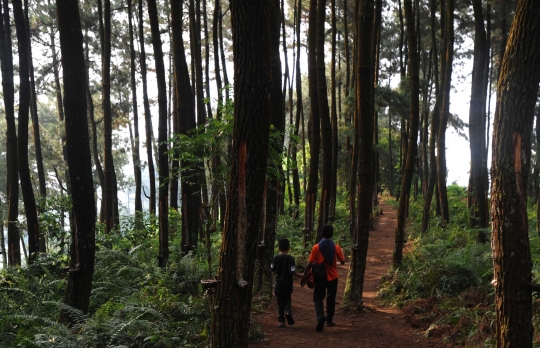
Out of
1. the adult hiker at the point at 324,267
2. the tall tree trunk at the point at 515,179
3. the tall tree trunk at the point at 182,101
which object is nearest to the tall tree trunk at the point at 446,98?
the tall tree trunk at the point at 182,101

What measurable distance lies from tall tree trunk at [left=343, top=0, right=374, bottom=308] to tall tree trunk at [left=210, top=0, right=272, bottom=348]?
4503mm

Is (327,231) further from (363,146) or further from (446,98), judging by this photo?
(446,98)

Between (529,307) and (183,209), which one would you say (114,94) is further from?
(529,307)

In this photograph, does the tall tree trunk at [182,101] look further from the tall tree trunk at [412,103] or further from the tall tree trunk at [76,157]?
the tall tree trunk at [412,103]

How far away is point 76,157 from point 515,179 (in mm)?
6014

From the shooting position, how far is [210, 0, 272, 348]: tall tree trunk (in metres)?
5.19

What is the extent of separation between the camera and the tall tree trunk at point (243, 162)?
17.0ft

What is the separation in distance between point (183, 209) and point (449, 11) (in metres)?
9.60

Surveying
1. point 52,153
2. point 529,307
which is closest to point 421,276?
point 529,307

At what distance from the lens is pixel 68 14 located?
7227mm

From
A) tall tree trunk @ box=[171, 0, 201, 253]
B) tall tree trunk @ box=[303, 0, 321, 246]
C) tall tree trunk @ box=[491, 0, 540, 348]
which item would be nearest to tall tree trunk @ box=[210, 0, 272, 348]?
tall tree trunk @ box=[491, 0, 540, 348]

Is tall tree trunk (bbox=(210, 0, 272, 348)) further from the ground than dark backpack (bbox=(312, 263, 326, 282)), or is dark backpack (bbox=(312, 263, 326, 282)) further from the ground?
tall tree trunk (bbox=(210, 0, 272, 348))

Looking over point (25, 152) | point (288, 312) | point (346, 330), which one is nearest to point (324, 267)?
point (288, 312)

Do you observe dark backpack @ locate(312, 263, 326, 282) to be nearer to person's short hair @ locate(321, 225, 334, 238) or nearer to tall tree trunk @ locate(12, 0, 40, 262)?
person's short hair @ locate(321, 225, 334, 238)
